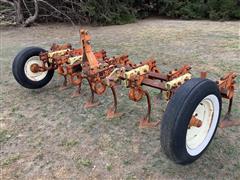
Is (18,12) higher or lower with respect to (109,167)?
higher

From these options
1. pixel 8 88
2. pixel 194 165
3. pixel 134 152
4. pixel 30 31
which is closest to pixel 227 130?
pixel 194 165

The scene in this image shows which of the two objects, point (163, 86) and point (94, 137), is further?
point (94, 137)

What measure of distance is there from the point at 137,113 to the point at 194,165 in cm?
112

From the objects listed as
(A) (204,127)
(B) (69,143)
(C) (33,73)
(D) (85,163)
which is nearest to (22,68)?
(C) (33,73)

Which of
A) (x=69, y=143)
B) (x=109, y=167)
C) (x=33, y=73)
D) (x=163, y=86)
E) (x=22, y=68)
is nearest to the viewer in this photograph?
(x=109, y=167)

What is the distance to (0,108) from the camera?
4.18 meters

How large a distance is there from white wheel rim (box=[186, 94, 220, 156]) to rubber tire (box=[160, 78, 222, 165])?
22 cm

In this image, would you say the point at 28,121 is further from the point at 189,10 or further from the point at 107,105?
the point at 189,10

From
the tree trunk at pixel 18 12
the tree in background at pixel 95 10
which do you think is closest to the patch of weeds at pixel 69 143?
the tree in background at pixel 95 10

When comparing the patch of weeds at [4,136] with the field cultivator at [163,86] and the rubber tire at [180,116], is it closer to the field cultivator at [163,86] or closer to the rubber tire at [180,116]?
the field cultivator at [163,86]

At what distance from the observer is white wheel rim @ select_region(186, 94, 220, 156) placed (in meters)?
2.72

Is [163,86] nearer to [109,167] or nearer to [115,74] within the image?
[115,74]

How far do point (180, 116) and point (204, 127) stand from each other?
1.89 feet

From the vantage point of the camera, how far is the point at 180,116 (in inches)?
93.3
